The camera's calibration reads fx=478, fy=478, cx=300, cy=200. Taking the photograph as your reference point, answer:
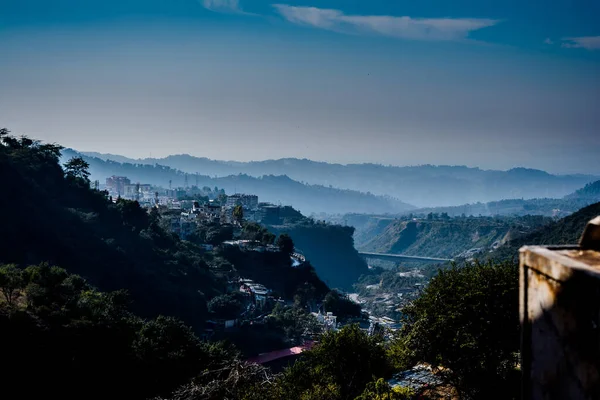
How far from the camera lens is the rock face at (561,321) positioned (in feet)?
5.21

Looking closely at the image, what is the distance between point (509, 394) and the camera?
26.6 feet

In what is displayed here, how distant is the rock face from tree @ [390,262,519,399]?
6815 mm

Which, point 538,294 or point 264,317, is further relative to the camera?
point 264,317

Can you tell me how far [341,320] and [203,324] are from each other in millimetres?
11008

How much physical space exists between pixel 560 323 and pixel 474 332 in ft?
24.1

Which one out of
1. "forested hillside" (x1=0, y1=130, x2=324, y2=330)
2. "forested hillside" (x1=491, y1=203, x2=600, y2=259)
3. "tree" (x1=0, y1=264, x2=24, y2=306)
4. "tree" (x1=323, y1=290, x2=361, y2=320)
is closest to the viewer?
"tree" (x1=0, y1=264, x2=24, y2=306)

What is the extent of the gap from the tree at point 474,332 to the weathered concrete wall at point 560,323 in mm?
6815

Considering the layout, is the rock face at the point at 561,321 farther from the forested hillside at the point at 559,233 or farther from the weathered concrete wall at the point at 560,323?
the forested hillside at the point at 559,233

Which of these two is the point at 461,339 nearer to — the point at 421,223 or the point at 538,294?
the point at 538,294

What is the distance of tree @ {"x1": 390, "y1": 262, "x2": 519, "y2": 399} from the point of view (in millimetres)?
8312

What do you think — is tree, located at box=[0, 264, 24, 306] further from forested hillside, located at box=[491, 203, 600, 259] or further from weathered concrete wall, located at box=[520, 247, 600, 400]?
forested hillside, located at box=[491, 203, 600, 259]

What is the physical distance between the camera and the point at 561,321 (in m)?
1.72

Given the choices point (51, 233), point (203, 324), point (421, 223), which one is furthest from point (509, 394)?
point (421, 223)

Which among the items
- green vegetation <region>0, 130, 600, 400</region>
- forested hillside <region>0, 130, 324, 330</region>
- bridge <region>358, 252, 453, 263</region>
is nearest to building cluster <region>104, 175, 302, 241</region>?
forested hillside <region>0, 130, 324, 330</region>
